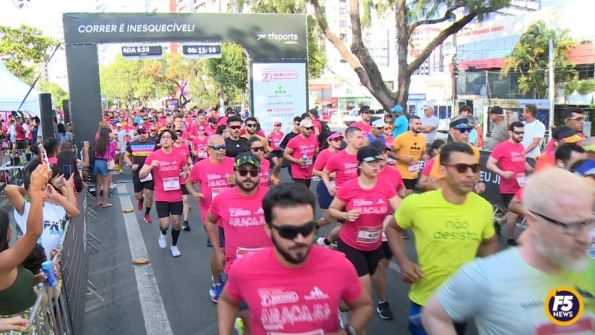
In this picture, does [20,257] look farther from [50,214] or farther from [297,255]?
[50,214]

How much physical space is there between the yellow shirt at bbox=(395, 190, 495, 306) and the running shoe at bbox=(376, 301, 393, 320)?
191cm

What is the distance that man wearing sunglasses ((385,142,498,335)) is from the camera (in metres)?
3.55

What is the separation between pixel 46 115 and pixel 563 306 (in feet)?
56.7

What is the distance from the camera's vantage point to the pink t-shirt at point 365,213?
16.3ft

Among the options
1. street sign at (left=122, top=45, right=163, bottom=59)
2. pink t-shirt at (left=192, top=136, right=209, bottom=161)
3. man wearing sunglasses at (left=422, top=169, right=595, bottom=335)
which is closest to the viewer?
man wearing sunglasses at (left=422, top=169, right=595, bottom=335)

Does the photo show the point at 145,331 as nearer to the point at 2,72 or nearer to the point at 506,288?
the point at 506,288

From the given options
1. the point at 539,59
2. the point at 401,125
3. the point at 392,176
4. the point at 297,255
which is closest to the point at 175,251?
the point at 392,176

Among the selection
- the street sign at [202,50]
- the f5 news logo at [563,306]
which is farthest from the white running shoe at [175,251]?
the street sign at [202,50]

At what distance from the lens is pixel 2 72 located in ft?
58.8

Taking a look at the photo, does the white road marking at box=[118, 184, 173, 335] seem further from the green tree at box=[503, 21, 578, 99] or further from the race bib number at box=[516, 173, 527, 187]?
the green tree at box=[503, 21, 578, 99]

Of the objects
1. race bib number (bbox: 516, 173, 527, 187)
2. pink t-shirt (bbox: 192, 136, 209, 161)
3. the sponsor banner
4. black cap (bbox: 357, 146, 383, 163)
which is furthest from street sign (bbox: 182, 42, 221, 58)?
black cap (bbox: 357, 146, 383, 163)

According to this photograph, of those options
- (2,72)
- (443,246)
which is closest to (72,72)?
(2,72)

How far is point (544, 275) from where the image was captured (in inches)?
75.4

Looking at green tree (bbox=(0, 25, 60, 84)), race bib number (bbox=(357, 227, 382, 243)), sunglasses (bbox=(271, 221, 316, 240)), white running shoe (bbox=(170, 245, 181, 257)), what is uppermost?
green tree (bbox=(0, 25, 60, 84))
